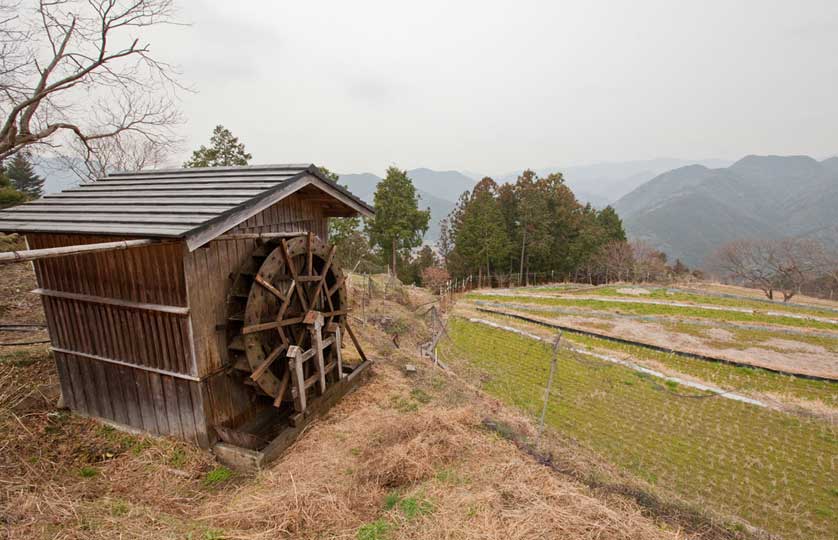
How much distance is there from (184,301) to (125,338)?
1.42 meters

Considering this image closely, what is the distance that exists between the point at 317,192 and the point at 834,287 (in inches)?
2130

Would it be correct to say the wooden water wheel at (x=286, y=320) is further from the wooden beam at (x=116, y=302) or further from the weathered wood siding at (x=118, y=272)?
the weathered wood siding at (x=118, y=272)

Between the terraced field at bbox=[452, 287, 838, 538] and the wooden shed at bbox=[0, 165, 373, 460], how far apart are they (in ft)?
20.6

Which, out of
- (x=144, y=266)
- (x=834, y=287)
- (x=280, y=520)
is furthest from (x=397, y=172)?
(x=834, y=287)

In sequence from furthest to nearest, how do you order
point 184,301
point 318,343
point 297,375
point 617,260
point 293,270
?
point 617,260
point 318,343
point 293,270
point 297,375
point 184,301

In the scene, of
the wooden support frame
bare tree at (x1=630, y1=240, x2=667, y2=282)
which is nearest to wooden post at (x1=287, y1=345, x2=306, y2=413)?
the wooden support frame

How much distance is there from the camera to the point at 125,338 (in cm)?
553

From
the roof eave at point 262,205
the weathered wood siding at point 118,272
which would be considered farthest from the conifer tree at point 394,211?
the weathered wood siding at point 118,272

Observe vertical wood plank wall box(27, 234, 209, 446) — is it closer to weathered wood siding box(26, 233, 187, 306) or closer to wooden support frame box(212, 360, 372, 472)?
weathered wood siding box(26, 233, 187, 306)

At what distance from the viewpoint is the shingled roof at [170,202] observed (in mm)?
4617

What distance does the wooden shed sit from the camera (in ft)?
16.5

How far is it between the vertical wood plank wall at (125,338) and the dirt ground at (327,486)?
38cm

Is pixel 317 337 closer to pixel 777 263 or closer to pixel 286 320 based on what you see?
pixel 286 320

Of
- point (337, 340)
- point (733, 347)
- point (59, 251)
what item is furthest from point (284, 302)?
point (733, 347)
